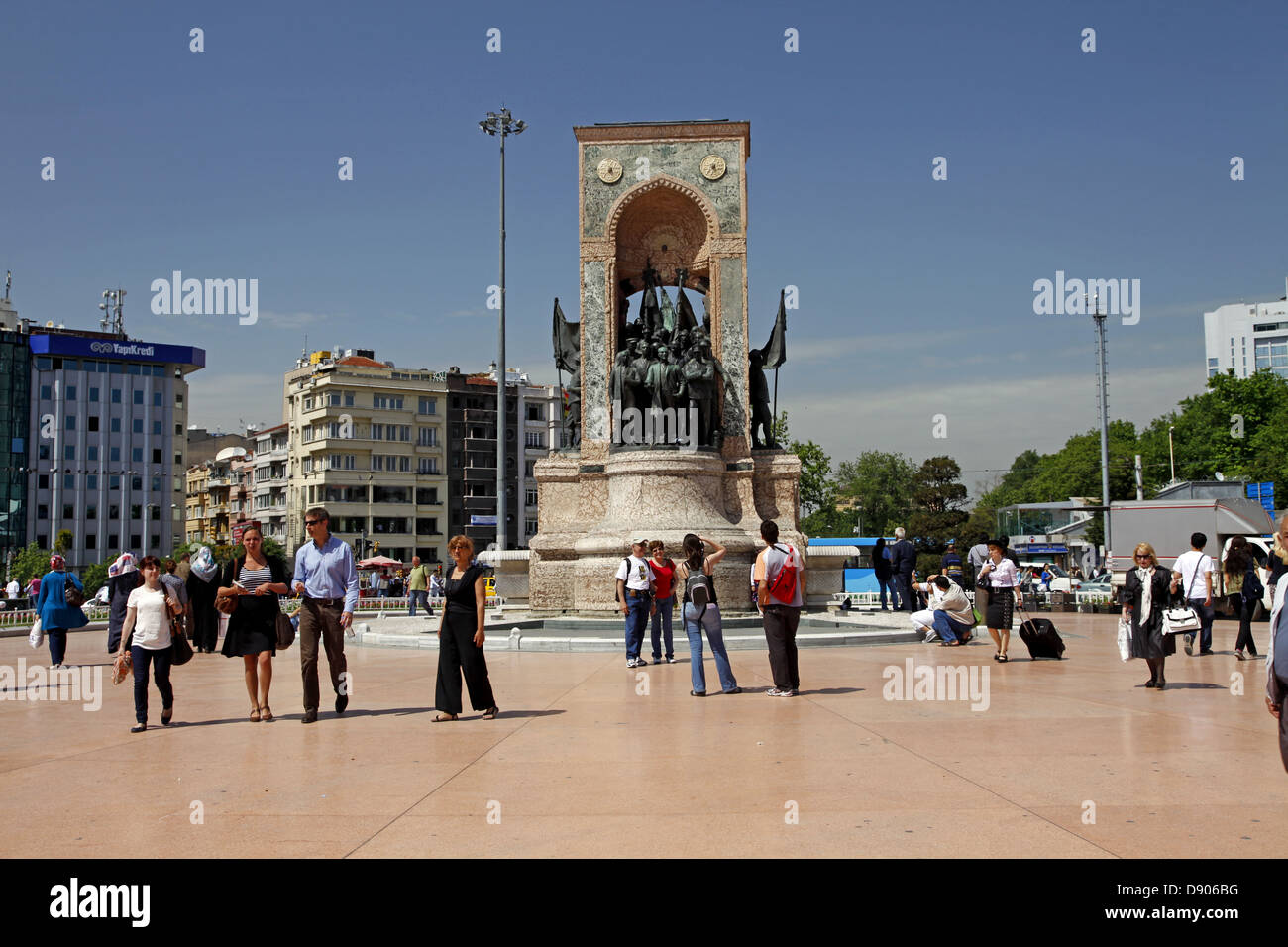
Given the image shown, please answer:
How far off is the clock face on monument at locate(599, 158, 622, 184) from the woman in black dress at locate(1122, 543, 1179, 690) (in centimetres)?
1576

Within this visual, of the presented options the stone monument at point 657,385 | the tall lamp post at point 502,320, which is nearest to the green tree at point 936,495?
the tall lamp post at point 502,320

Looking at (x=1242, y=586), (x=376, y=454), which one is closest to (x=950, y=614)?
(x=1242, y=586)

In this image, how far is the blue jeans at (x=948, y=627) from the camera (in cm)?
1817

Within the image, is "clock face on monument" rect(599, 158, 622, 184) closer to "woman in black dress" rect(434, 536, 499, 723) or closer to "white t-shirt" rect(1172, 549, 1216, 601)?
"white t-shirt" rect(1172, 549, 1216, 601)

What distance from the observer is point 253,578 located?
10.3 m

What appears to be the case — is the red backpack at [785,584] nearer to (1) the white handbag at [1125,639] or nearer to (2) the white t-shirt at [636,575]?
(2) the white t-shirt at [636,575]

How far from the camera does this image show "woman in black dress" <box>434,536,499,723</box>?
10094 millimetres

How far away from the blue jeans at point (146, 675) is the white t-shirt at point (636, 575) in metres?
6.07

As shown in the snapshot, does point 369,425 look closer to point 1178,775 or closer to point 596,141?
point 596,141

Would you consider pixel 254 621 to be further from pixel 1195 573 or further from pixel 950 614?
pixel 1195 573

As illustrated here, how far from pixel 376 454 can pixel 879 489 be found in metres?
41.8

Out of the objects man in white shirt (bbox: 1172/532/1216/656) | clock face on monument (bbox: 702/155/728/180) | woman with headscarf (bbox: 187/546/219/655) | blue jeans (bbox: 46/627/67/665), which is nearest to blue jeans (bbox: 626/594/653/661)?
woman with headscarf (bbox: 187/546/219/655)
